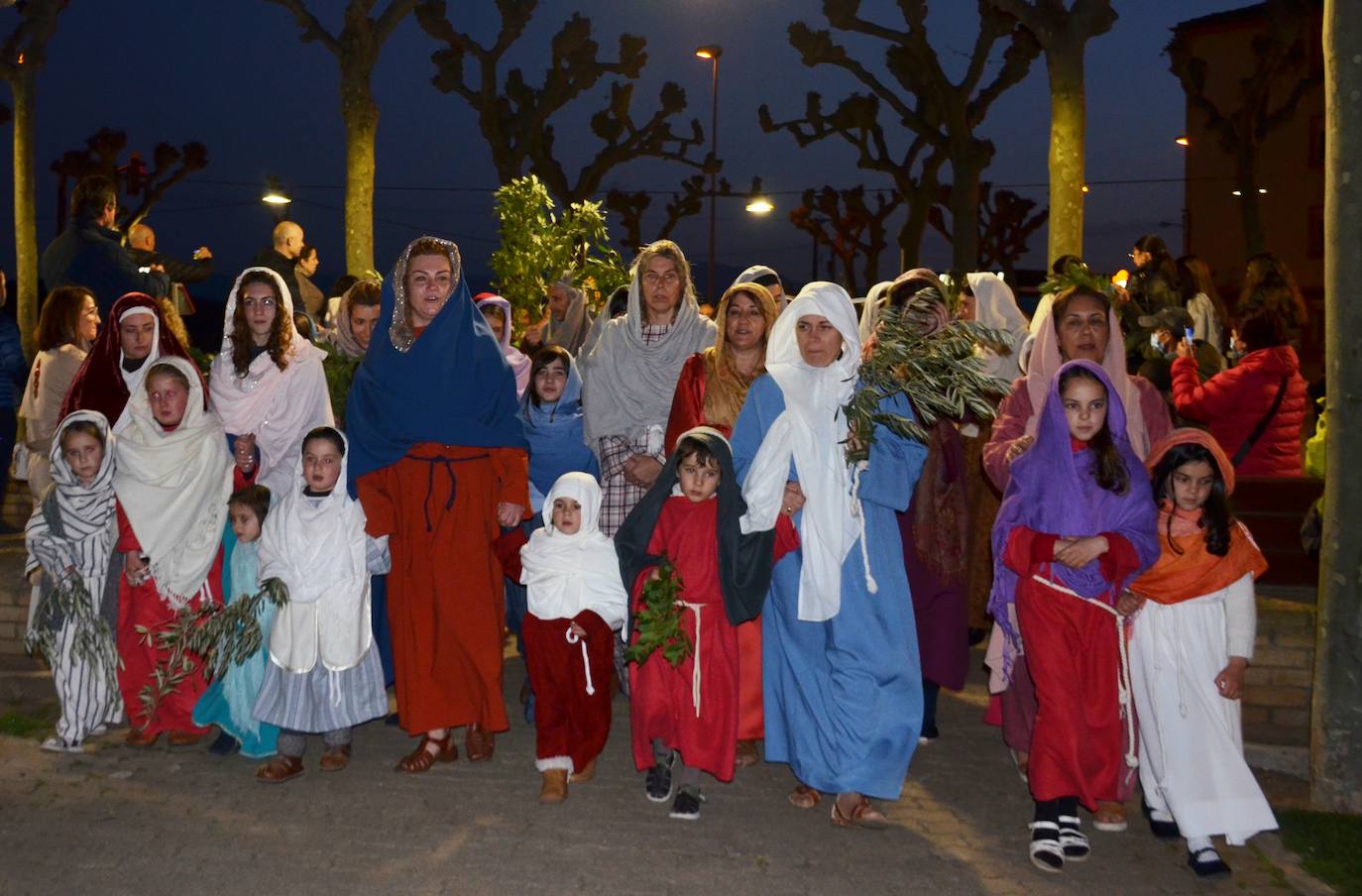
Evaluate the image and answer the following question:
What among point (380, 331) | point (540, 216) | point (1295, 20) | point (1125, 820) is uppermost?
point (1295, 20)

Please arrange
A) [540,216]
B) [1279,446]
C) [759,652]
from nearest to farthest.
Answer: [759,652] < [1279,446] < [540,216]

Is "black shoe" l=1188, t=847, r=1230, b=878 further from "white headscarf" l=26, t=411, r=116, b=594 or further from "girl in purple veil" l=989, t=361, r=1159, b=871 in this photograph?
"white headscarf" l=26, t=411, r=116, b=594

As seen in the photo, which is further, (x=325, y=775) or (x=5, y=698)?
(x=5, y=698)

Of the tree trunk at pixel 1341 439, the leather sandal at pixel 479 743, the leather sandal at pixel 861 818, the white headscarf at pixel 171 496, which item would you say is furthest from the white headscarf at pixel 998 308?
the white headscarf at pixel 171 496

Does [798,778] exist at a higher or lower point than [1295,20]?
lower

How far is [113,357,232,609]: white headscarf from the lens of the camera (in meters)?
6.37

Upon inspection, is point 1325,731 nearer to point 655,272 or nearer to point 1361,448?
point 1361,448

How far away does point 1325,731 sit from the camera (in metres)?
5.70

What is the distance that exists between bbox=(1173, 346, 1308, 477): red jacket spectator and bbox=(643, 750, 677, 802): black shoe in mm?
3925

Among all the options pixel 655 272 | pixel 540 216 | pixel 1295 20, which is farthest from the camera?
pixel 1295 20

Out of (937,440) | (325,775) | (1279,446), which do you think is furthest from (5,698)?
(1279,446)

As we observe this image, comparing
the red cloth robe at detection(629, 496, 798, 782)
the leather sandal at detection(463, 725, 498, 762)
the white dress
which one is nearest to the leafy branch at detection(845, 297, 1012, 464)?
the red cloth robe at detection(629, 496, 798, 782)

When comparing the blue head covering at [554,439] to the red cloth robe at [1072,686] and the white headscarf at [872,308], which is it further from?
the red cloth robe at [1072,686]

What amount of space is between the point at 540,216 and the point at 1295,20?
15739 millimetres
